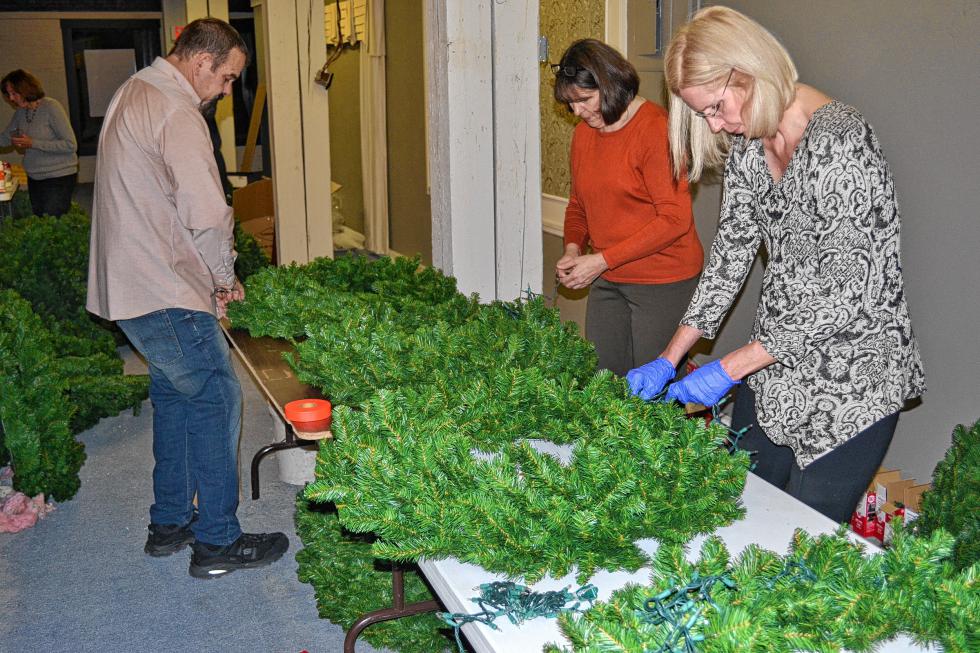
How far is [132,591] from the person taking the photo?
353 centimetres

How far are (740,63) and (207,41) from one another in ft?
6.34

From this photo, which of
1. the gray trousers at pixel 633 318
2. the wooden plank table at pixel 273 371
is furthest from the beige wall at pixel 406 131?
the gray trousers at pixel 633 318

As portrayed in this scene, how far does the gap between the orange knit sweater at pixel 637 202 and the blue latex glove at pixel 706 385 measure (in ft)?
3.20

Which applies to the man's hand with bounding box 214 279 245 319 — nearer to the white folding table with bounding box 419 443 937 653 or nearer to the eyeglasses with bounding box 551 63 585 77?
the eyeglasses with bounding box 551 63 585 77

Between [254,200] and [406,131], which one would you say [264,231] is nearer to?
[254,200]

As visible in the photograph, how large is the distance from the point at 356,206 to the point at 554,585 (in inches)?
383

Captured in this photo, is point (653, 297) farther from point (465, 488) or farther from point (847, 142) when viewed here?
point (465, 488)

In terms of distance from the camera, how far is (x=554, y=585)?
1570 millimetres

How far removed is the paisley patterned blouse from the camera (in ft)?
6.26

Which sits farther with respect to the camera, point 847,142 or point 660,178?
point 660,178

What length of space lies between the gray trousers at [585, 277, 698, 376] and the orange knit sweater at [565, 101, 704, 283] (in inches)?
1.5

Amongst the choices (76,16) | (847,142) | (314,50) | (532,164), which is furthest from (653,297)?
(76,16)

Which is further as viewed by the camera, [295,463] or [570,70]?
[295,463]

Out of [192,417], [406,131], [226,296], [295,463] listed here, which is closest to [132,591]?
[192,417]
